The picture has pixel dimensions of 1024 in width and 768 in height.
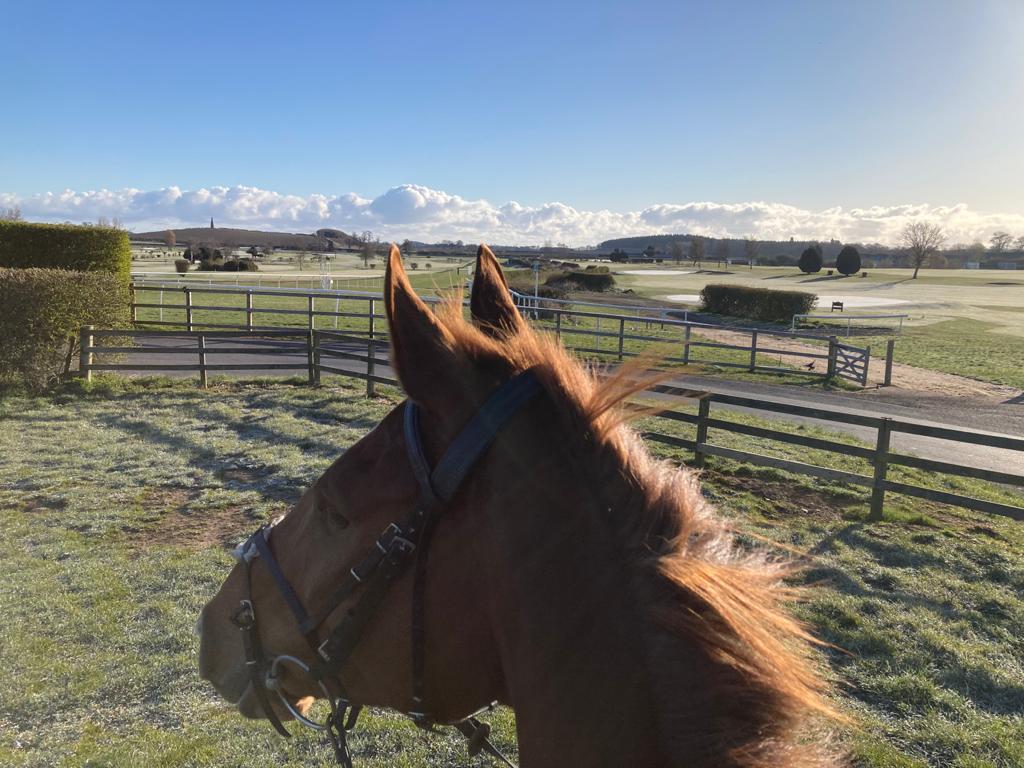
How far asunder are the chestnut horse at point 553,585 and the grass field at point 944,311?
2116 centimetres

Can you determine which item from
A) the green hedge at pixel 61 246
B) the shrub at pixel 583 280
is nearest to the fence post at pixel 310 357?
the green hedge at pixel 61 246

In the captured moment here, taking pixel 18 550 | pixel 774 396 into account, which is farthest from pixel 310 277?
pixel 18 550

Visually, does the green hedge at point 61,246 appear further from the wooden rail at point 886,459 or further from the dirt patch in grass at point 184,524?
the wooden rail at point 886,459

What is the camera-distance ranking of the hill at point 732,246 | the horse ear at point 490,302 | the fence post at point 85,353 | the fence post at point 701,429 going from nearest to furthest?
1. the horse ear at point 490,302
2. the fence post at point 701,429
3. the fence post at point 85,353
4. the hill at point 732,246

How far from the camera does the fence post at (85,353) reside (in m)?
12.8

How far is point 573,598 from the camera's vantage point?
112 centimetres

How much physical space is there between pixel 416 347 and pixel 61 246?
64.2 feet

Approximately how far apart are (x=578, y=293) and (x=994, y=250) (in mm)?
100668

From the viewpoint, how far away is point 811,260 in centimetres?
7631

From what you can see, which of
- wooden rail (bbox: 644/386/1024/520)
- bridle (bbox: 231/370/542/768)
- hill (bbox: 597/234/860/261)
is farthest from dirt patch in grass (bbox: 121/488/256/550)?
hill (bbox: 597/234/860/261)

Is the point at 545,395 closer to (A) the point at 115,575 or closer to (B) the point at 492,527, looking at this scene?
(B) the point at 492,527

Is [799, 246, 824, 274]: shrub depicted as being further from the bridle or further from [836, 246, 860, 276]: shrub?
the bridle

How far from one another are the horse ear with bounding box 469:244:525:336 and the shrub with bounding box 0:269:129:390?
13954 millimetres

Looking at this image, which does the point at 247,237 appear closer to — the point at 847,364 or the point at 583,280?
the point at 583,280
